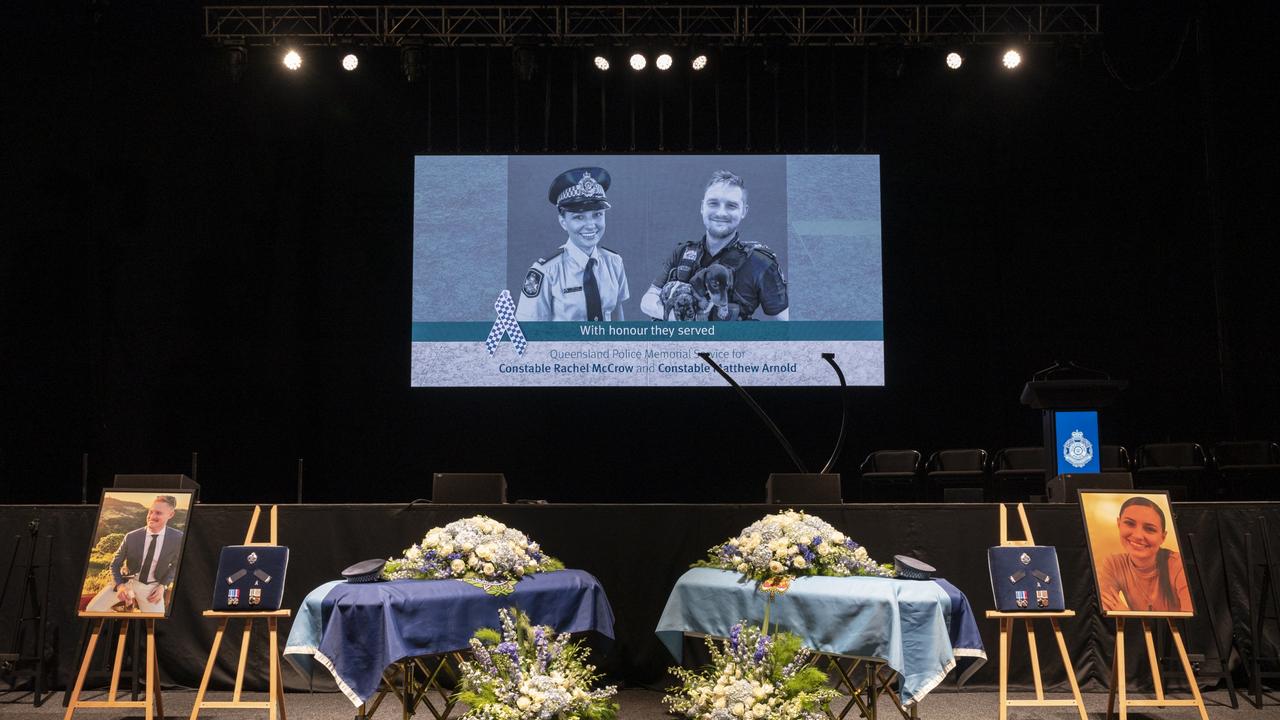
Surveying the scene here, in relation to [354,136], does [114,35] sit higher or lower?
higher

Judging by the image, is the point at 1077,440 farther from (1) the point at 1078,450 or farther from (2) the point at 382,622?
(2) the point at 382,622

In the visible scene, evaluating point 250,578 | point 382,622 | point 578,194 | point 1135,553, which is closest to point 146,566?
point 250,578

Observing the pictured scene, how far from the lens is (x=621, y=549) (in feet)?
20.5

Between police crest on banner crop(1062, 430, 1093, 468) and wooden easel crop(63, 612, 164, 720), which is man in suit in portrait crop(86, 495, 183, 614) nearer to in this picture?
wooden easel crop(63, 612, 164, 720)

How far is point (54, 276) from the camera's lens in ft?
33.8

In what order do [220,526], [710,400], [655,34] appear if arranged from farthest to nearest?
[710,400] < [655,34] < [220,526]

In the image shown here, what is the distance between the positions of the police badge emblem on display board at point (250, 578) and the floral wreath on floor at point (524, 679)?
1096mm

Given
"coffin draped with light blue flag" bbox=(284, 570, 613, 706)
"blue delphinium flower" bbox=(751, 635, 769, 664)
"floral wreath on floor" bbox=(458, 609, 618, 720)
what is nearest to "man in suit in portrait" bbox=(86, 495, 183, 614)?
"coffin draped with light blue flag" bbox=(284, 570, 613, 706)

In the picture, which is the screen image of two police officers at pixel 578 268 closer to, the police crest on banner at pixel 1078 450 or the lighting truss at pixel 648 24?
the lighting truss at pixel 648 24

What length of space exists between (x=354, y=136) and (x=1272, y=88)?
8999 mm

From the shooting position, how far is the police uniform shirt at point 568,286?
33.6 ft

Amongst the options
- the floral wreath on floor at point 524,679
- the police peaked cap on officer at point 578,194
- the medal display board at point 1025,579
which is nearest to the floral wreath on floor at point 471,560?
the floral wreath on floor at point 524,679


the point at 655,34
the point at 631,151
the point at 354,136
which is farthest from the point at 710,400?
the point at 354,136

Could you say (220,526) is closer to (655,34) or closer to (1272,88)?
(655,34)
